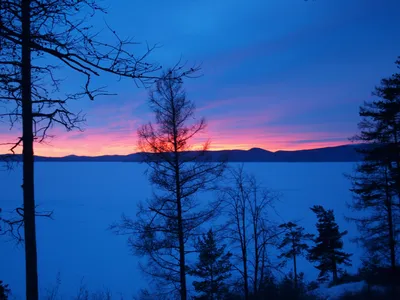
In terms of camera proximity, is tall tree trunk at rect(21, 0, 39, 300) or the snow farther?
the snow

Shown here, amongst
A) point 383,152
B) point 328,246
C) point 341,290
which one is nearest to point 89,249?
point 328,246

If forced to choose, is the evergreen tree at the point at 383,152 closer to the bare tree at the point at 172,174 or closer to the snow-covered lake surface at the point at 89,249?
the snow-covered lake surface at the point at 89,249

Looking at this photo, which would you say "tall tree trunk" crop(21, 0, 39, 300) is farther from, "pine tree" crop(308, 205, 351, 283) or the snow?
"pine tree" crop(308, 205, 351, 283)

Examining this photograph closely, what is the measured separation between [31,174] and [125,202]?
4500cm

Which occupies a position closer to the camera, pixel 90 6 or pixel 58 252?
pixel 90 6

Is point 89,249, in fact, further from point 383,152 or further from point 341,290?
point 383,152

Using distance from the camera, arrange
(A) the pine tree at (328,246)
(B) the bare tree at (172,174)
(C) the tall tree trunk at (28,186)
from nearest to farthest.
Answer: (C) the tall tree trunk at (28,186) → (B) the bare tree at (172,174) → (A) the pine tree at (328,246)

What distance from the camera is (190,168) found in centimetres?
862

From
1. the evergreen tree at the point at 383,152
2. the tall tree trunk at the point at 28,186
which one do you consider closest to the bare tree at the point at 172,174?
the tall tree trunk at the point at 28,186

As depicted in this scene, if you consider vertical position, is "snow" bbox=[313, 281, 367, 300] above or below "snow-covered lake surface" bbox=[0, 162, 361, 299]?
above

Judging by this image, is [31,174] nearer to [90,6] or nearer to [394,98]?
[90,6]

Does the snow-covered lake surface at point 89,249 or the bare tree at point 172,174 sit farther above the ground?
the bare tree at point 172,174

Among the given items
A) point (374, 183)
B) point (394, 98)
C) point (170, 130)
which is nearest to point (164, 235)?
point (170, 130)

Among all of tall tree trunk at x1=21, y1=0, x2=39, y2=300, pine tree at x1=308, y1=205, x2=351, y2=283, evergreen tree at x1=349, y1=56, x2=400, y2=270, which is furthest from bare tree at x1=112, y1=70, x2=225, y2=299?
pine tree at x1=308, y1=205, x2=351, y2=283
